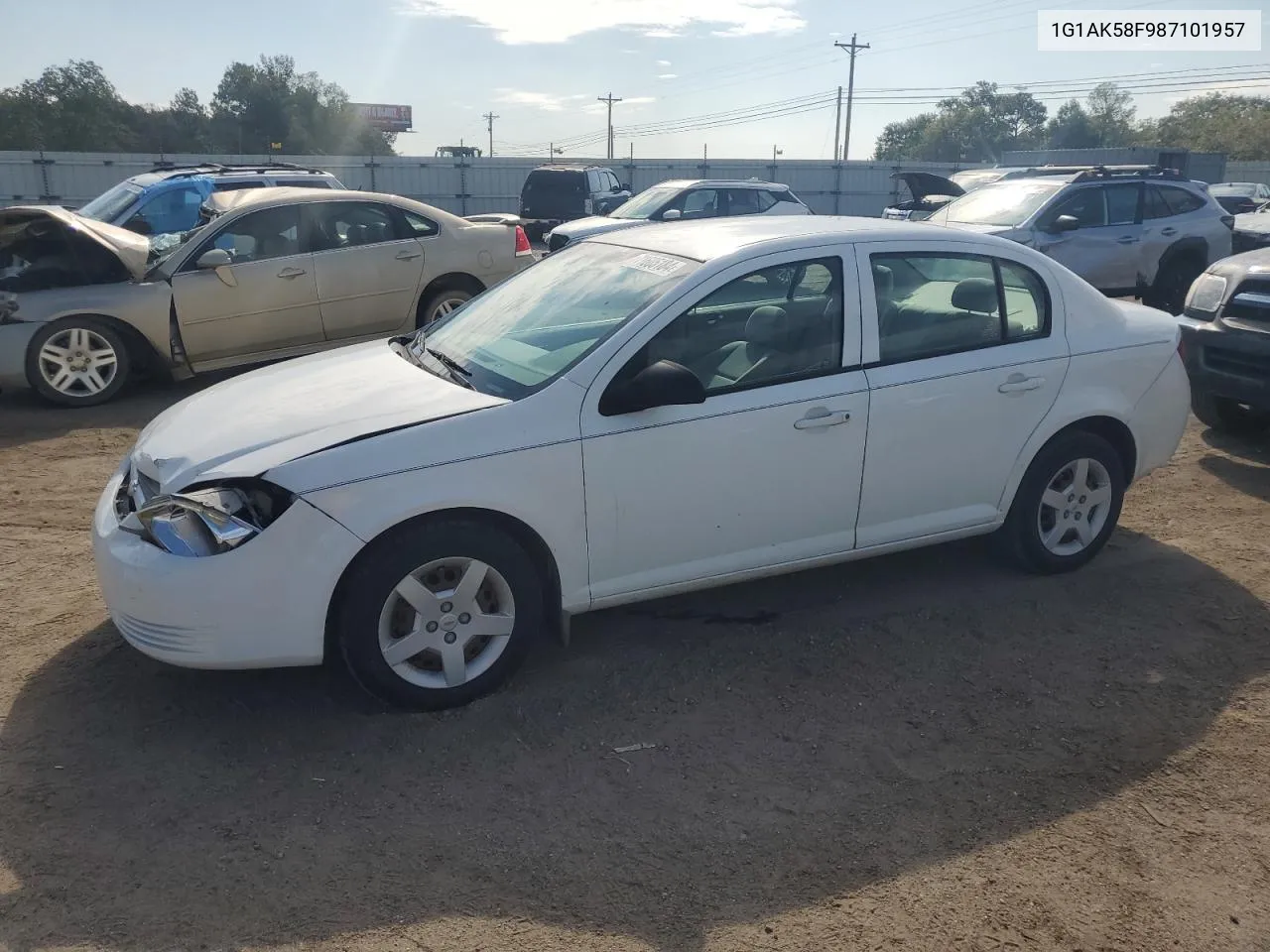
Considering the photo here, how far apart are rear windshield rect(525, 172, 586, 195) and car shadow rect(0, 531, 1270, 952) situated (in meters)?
19.1

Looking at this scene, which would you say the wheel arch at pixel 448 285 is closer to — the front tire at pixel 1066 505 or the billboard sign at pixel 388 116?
the front tire at pixel 1066 505

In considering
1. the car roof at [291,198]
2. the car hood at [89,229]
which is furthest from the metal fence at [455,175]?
the car hood at [89,229]

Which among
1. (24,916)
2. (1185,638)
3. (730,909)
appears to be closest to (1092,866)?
(730,909)

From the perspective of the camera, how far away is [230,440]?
12.3 ft

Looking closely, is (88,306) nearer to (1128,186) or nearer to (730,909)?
(730,909)

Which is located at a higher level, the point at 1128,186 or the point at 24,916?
the point at 1128,186

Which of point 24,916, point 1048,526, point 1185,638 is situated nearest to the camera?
point 24,916

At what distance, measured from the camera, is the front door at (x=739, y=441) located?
12.8 feet

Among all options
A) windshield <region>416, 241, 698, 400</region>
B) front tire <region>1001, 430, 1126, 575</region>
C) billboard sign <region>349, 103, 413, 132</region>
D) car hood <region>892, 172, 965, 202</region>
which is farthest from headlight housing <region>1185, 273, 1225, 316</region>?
billboard sign <region>349, 103, 413, 132</region>

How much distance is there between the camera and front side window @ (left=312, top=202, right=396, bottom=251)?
927 cm

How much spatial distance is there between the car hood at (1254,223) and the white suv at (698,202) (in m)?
7.87

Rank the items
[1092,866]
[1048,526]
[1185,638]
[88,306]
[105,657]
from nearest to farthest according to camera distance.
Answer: [1092,866] → [105,657] → [1185,638] → [1048,526] → [88,306]

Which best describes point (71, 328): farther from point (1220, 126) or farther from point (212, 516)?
point (1220, 126)

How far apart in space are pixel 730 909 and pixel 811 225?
3.01m
